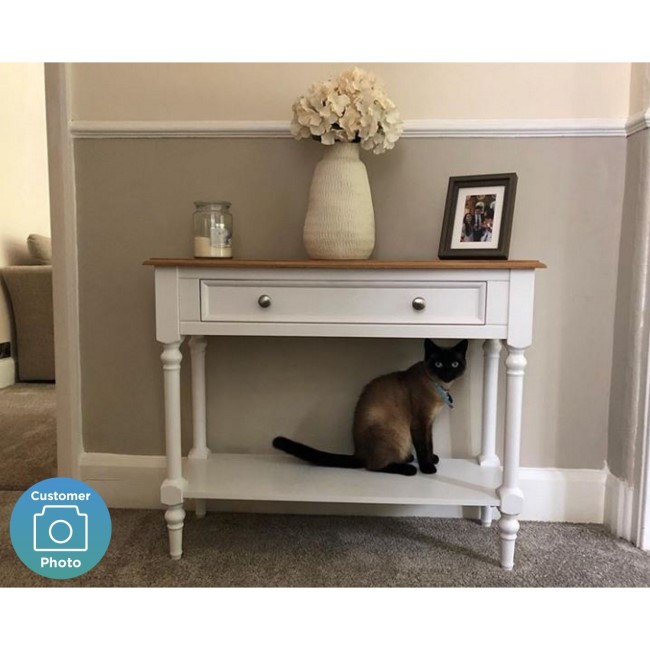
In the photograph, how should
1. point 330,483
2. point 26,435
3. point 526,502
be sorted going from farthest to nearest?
point 26,435, point 526,502, point 330,483

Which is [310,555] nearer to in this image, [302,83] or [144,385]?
[144,385]

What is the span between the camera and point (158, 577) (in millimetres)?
1311

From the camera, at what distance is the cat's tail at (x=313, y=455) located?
4.92 ft

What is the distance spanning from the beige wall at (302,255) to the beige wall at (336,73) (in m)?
0.08

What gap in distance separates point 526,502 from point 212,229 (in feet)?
3.58

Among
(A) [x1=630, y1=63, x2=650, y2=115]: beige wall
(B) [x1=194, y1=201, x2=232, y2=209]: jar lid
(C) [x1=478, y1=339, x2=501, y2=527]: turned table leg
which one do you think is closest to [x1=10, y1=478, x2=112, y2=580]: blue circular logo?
(B) [x1=194, y1=201, x2=232, y2=209]: jar lid

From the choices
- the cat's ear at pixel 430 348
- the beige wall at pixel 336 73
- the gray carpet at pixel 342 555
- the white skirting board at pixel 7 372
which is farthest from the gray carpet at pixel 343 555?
the white skirting board at pixel 7 372

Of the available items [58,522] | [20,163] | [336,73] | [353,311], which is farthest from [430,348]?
[20,163]

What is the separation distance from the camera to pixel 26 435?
7.40ft

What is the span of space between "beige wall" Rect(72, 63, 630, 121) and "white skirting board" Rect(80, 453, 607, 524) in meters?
0.94

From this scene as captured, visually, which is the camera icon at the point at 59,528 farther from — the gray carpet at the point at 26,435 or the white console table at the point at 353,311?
the gray carpet at the point at 26,435

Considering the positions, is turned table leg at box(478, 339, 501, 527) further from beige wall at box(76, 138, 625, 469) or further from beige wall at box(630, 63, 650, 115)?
beige wall at box(630, 63, 650, 115)

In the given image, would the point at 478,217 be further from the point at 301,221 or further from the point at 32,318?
the point at 32,318
